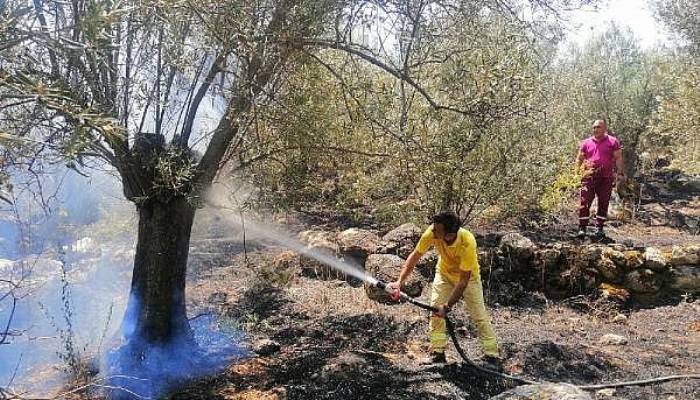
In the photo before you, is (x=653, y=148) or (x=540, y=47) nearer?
(x=540, y=47)

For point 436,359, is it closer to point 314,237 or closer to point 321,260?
point 321,260

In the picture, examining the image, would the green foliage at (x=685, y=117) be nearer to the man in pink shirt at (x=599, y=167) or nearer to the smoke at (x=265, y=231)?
the man in pink shirt at (x=599, y=167)

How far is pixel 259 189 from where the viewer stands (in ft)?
18.7

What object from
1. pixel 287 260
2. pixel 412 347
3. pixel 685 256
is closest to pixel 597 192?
pixel 685 256

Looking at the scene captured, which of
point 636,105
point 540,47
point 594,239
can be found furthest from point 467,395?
point 636,105

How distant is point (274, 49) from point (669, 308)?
5.66 metres

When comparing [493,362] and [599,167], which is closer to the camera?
[493,362]

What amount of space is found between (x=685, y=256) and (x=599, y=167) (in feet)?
5.22

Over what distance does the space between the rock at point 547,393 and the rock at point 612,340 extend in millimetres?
2494

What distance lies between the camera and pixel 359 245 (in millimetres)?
8836

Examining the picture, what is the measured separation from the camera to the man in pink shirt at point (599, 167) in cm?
826

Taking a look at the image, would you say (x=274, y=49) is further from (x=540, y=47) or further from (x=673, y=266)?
(x=673, y=266)

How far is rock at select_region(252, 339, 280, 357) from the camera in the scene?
6.12 metres

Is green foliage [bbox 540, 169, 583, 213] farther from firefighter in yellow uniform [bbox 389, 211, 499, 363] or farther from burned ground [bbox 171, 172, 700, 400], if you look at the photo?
firefighter in yellow uniform [bbox 389, 211, 499, 363]
